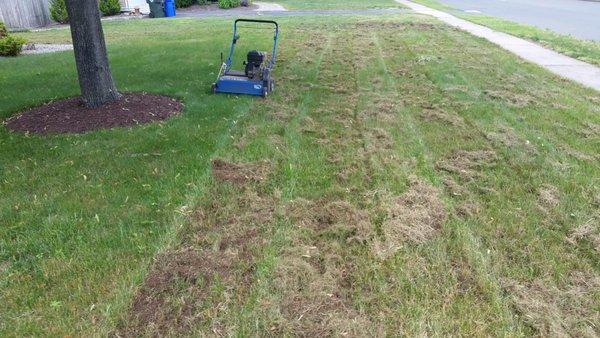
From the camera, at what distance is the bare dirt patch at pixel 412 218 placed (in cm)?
339

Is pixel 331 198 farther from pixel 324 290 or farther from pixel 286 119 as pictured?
pixel 286 119

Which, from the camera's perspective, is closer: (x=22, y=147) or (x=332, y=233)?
(x=332, y=233)

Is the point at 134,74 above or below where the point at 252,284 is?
above

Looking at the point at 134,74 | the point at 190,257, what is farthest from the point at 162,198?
the point at 134,74

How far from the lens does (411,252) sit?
328 centimetres

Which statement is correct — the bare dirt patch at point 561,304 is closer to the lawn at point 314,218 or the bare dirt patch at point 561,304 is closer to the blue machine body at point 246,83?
the lawn at point 314,218

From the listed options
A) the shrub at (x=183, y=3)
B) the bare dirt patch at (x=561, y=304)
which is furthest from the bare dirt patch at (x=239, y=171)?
the shrub at (x=183, y=3)

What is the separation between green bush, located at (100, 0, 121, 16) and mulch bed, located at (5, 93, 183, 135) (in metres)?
17.9

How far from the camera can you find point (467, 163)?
4734mm

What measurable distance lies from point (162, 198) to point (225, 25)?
45.7 ft

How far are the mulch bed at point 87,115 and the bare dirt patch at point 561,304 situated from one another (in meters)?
5.04

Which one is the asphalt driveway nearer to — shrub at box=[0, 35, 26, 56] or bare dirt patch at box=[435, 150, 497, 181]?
bare dirt patch at box=[435, 150, 497, 181]

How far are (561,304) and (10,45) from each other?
1335 cm

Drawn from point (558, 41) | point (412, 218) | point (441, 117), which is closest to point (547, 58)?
point (558, 41)
